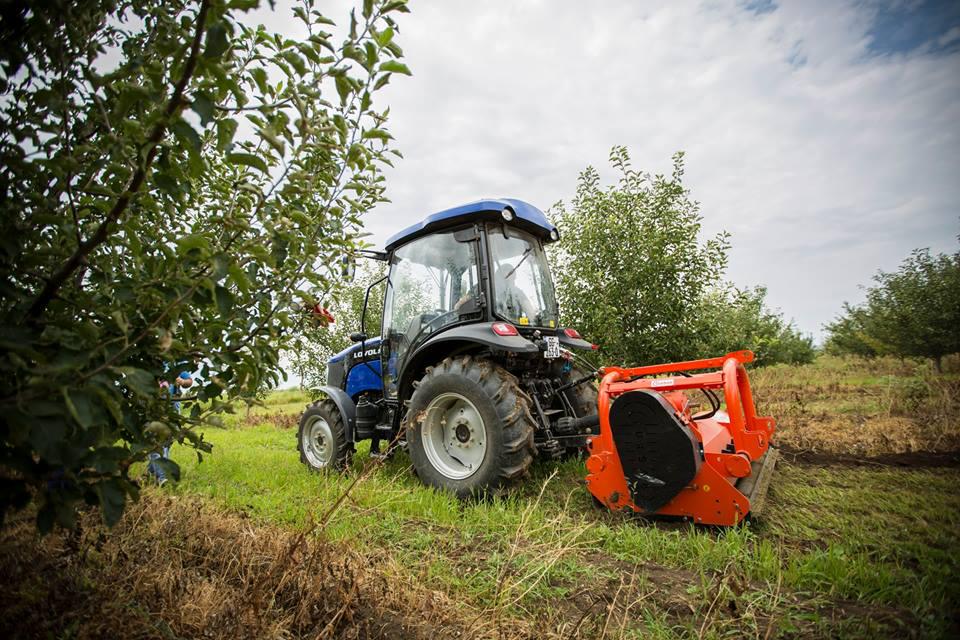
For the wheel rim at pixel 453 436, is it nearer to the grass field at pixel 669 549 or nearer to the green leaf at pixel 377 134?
the grass field at pixel 669 549

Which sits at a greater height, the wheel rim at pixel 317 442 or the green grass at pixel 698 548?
the wheel rim at pixel 317 442

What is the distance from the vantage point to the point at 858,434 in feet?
16.0

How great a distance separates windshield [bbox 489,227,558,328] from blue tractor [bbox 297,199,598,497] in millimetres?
11

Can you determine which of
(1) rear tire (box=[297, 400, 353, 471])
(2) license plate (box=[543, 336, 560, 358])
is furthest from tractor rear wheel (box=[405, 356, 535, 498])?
(1) rear tire (box=[297, 400, 353, 471])

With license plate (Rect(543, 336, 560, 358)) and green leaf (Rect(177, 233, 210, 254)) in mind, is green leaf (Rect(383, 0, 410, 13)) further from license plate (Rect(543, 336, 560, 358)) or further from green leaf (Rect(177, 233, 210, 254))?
license plate (Rect(543, 336, 560, 358))

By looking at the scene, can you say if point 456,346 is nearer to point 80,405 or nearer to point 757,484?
point 757,484

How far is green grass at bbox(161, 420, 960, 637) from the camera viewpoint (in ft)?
6.41

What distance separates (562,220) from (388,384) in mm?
3829

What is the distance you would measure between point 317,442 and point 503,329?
286cm

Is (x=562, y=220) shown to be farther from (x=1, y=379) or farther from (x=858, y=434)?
(x=1, y=379)

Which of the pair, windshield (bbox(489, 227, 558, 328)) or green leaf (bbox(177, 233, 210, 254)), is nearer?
green leaf (bbox(177, 233, 210, 254))

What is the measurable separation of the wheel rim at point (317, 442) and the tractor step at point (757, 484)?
3.86 m

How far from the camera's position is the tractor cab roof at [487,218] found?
13.3 ft

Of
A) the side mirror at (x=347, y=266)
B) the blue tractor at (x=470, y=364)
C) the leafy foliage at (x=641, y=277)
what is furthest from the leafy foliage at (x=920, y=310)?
the side mirror at (x=347, y=266)
